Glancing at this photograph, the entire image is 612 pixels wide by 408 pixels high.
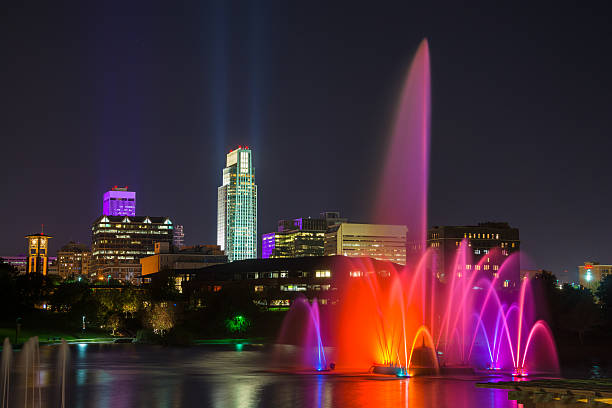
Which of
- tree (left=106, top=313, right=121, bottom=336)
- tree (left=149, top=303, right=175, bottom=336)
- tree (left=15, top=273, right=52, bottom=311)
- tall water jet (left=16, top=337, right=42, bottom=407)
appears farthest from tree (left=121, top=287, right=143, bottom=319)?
tall water jet (left=16, top=337, right=42, bottom=407)

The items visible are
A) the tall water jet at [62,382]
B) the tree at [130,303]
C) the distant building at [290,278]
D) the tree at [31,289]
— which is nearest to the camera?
the tall water jet at [62,382]

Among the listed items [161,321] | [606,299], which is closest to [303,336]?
[161,321]

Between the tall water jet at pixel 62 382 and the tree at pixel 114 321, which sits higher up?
the tall water jet at pixel 62 382

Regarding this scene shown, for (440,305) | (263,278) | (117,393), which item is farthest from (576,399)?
(263,278)

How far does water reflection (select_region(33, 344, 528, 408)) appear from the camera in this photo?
3966 centimetres

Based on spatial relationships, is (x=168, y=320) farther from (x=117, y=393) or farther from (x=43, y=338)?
(x=117, y=393)

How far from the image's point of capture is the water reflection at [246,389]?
130 feet

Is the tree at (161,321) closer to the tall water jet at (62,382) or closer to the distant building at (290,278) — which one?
the tall water jet at (62,382)

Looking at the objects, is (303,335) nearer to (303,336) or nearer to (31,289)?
(303,336)

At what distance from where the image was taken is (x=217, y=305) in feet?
414

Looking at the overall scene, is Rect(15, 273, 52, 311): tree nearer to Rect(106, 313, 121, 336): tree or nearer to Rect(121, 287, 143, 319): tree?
Rect(121, 287, 143, 319): tree

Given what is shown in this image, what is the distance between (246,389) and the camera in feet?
149

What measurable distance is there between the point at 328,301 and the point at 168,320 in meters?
61.7

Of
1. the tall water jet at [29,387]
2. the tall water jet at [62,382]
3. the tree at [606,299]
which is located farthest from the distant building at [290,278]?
the tall water jet at [62,382]
